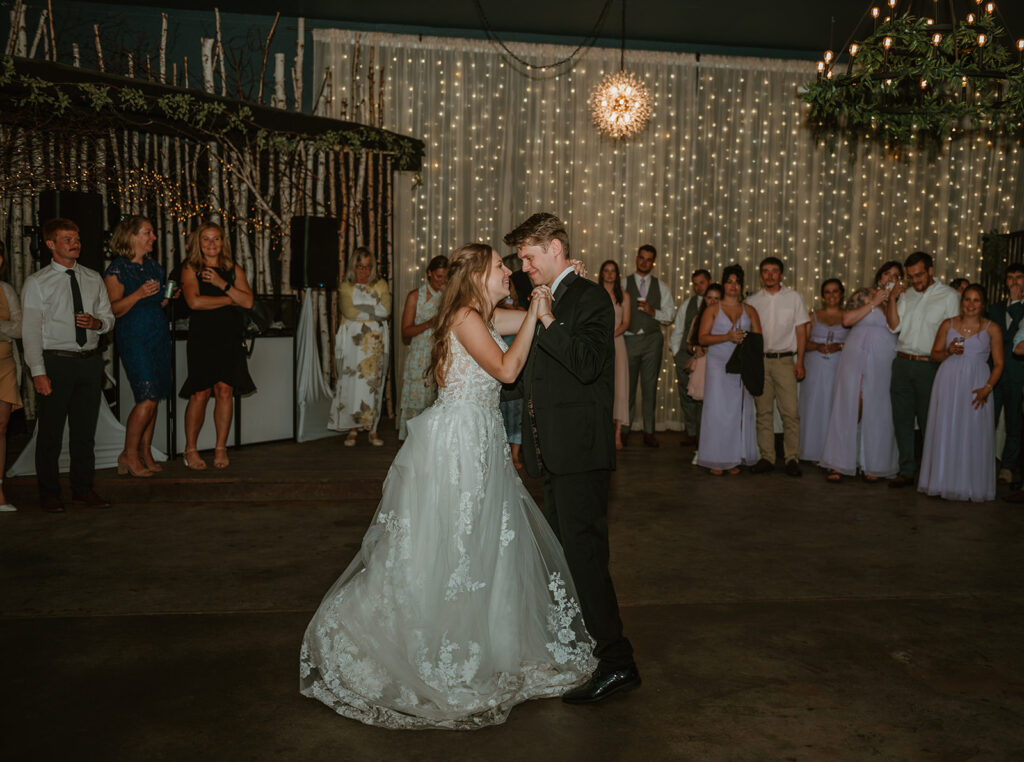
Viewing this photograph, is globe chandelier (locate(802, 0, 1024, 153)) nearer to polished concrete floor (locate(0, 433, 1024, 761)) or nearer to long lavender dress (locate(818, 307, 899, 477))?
long lavender dress (locate(818, 307, 899, 477))

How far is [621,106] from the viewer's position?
8.48 m

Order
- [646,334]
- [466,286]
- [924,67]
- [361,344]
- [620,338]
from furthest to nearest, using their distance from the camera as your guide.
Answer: [646,334]
[620,338]
[361,344]
[924,67]
[466,286]

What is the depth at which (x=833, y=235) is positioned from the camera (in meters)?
9.98

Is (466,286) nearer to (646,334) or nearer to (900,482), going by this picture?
(900,482)

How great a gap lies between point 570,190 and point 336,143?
2.54 m

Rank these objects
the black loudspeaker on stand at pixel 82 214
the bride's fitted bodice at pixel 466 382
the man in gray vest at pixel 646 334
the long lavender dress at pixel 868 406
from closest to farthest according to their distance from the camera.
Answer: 1. the bride's fitted bodice at pixel 466 382
2. the black loudspeaker on stand at pixel 82 214
3. the long lavender dress at pixel 868 406
4. the man in gray vest at pixel 646 334

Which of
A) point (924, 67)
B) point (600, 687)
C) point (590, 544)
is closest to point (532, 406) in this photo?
point (590, 544)

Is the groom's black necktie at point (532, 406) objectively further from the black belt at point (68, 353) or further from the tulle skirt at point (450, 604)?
the black belt at point (68, 353)

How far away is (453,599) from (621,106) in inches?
256

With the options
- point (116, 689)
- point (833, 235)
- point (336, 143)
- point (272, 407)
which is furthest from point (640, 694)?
point (833, 235)

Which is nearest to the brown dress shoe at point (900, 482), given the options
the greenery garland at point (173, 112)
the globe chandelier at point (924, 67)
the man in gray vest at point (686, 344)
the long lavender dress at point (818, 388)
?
the long lavender dress at point (818, 388)

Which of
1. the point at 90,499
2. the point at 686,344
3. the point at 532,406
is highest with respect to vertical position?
the point at 686,344

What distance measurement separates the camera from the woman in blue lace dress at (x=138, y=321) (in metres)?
5.70

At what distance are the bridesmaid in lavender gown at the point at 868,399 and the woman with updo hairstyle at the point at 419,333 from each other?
3080 millimetres
